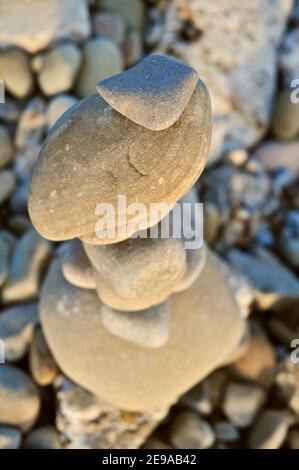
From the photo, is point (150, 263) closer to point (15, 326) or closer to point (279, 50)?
point (15, 326)

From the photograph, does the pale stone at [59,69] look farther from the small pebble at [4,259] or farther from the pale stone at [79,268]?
the pale stone at [79,268]

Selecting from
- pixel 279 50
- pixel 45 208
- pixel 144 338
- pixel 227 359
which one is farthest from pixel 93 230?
pixel 279 50

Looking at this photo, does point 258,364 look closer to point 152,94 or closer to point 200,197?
point 200,197

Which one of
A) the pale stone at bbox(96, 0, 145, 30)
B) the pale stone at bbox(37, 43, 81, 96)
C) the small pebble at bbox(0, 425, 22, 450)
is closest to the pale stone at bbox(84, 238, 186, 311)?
the small pebble at bbox(0, 425, 22, 450)

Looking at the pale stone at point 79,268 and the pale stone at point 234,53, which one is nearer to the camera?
the pale stone at point 79,268

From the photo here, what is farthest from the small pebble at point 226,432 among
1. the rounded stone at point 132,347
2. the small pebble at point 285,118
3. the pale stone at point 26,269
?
the small pebble at point 285,118
